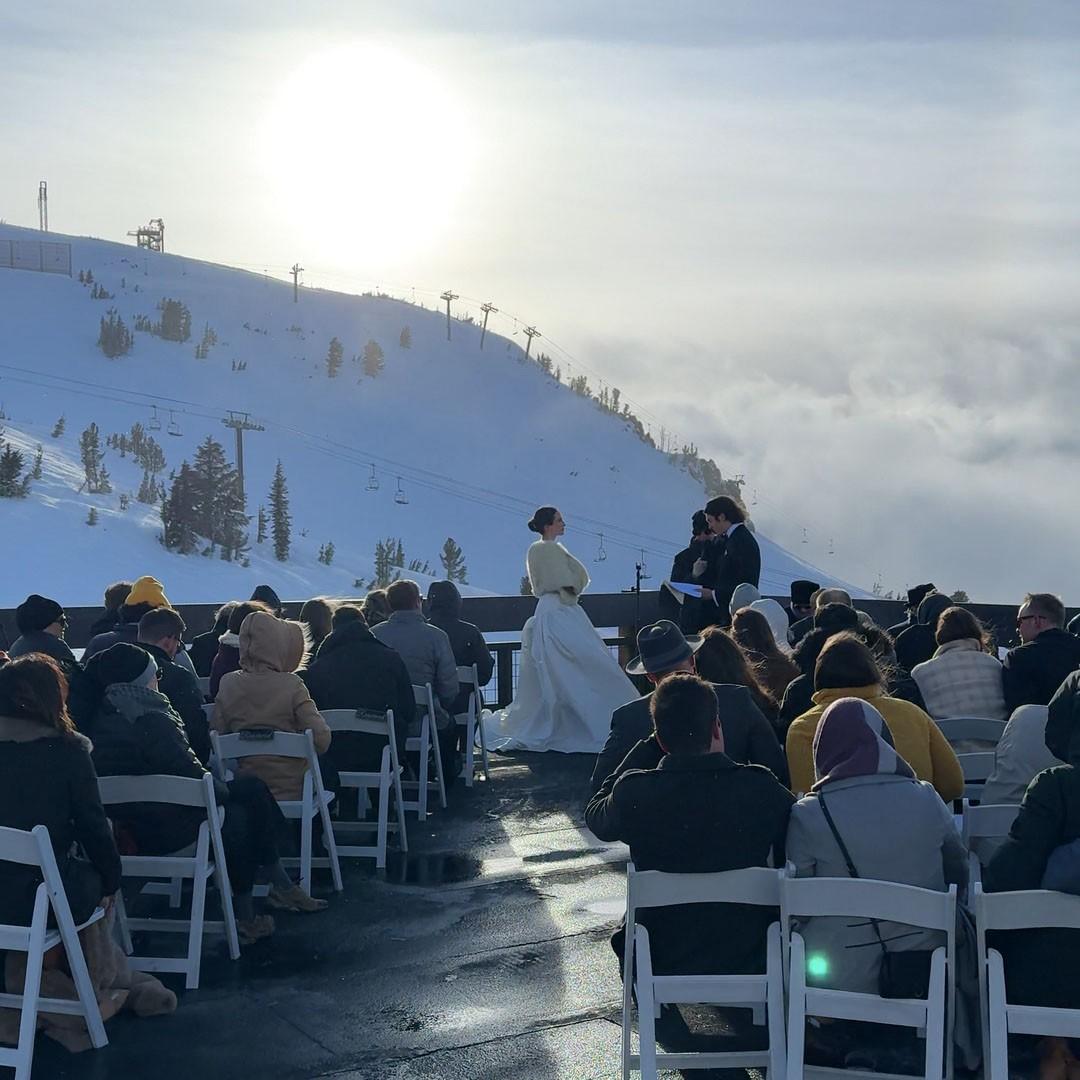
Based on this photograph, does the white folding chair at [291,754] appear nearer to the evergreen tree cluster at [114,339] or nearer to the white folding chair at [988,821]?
the white folding chair at [988,821]

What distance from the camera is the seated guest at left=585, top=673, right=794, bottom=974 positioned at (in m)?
4.43

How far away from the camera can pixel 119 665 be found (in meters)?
5.81

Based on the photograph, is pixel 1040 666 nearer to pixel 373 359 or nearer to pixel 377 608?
pixel 377 608

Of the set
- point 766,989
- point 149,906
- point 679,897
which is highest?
point 679,897

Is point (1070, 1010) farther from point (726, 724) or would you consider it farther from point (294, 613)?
Answer: point (294, 613)

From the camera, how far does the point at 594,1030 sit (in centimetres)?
518

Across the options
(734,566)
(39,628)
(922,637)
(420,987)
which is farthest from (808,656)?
(734,566)

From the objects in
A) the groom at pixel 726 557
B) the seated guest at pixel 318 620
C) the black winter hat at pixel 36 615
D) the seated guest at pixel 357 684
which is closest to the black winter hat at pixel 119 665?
the black winter hat at pixel 36 615

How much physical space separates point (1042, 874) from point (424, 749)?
5296 millimetres

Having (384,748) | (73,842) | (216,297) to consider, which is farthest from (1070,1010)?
(216,297)

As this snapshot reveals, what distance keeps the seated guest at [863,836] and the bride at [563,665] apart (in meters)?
7.30

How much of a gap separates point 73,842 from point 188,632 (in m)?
6.97

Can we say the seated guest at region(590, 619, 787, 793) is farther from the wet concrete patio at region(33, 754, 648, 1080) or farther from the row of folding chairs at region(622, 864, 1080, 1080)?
the row of folding chairs at region(622, 864, 1080, 1080)

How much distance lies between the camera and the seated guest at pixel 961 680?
7156mm
